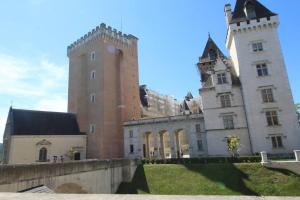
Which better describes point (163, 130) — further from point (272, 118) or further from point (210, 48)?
point (272, 118)

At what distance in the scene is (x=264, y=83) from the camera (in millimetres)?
33438

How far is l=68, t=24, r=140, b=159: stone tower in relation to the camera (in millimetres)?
44625

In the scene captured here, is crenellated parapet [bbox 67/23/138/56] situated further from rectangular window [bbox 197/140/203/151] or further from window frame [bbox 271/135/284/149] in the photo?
window frame [bbox 271/135/284/149]

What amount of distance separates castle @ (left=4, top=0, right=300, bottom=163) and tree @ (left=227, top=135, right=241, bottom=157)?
69 cm

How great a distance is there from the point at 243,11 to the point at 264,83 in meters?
11.9

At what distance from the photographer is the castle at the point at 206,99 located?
32.7 meters

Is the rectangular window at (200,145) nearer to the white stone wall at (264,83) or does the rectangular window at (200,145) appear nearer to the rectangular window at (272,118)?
the white stone wall at (264,83)

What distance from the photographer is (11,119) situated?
40.2 meters

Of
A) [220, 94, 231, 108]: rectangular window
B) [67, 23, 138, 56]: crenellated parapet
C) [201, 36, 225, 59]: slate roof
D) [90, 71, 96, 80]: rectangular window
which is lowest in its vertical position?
[220, 94, 231, 108]: rectangular window

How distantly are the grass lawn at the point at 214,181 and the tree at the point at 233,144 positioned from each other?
4.80 meters

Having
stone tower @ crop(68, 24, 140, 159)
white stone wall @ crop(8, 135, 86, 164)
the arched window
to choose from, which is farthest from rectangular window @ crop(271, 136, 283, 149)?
the arched window

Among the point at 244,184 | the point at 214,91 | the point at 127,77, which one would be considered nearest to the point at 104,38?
the point at 127,77

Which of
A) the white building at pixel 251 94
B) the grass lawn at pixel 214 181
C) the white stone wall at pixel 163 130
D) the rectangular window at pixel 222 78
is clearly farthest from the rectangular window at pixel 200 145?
the rectangular window at pixel 222 78

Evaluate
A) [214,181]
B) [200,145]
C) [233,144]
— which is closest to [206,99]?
[200,145]
